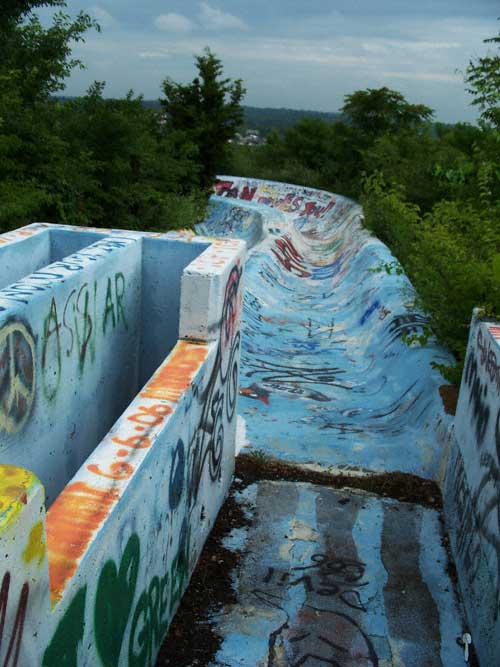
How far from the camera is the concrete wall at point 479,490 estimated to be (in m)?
4.06

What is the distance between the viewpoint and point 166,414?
3451 mm

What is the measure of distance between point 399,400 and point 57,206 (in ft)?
20.4

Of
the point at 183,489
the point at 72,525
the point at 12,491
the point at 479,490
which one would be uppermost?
the point at 12,491

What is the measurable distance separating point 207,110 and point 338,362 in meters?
17.2

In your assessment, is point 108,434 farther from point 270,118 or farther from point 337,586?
point 270,118

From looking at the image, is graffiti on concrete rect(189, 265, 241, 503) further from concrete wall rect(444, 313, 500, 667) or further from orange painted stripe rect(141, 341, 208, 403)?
concrete wall rect(444, 313, 500, 667)

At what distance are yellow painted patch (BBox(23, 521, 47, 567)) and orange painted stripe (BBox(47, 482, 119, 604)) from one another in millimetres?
229

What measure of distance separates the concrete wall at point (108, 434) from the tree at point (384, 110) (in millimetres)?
22812

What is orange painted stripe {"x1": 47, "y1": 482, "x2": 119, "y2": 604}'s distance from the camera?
2330mm

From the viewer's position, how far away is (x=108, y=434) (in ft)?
10.4

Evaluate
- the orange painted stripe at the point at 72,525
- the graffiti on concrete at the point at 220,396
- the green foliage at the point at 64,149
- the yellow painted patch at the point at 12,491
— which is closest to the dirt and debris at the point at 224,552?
Answer: the graffiti on concrete at the point at 220,396

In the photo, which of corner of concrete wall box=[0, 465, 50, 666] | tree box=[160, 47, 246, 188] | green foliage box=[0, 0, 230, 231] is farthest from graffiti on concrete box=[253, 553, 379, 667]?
tree box=[160, 47, 246, 188]

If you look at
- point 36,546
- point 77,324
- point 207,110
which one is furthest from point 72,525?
point 207,110

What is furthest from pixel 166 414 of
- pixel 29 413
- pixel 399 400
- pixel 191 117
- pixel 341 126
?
pixel 341 126
